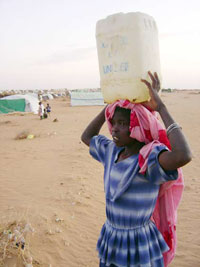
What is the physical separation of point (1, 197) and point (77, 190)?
142 centimetres

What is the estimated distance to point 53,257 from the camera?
3398 mm

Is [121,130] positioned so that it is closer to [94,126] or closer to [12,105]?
[94,126]

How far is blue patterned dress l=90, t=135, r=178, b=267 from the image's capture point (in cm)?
162

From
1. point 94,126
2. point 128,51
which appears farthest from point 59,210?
point 128,51

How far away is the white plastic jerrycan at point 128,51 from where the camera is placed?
61.6 inches

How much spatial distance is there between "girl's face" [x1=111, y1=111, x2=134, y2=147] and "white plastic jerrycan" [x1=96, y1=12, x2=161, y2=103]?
4.6 inches

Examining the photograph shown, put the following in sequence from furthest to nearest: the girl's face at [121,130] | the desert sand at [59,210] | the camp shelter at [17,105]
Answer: the camp shelter at [17,105], the desert sand at [59,210], the girl's face at [121,130]

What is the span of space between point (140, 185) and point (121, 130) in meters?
0.34

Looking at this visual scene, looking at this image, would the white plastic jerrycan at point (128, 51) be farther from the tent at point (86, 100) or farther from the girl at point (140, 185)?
the tent at point (86, 100)

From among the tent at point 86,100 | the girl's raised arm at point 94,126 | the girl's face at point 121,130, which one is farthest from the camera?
the tent at point 86,100

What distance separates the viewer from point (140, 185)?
162 centimetres

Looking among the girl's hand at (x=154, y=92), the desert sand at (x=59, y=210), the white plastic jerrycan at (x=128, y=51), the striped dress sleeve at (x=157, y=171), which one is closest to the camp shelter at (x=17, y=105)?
A: the desert sand at (x=59, y=210)

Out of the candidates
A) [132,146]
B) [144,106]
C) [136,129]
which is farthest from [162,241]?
[144,106]

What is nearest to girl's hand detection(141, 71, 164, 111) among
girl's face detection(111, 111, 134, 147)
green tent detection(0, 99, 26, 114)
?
girl's face detection(111, 111, 134, 147)
